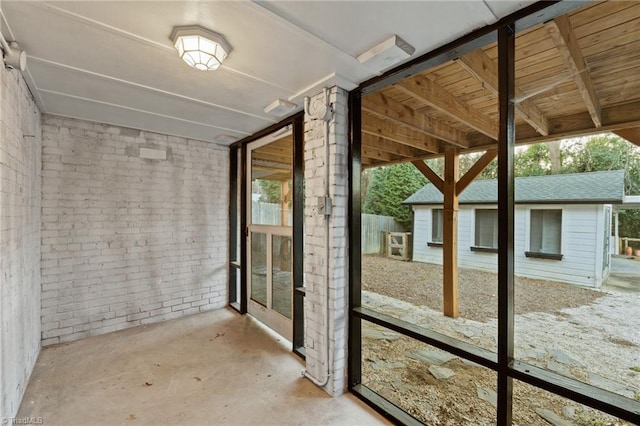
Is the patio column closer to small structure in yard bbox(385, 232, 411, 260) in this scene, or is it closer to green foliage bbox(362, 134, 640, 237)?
green foliage bbox(362, 134, 640, 237)

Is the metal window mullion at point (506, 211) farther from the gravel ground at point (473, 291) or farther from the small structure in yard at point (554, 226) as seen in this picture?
the small structure in yard at point (554, 226)

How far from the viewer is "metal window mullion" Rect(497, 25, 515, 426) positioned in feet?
4.67

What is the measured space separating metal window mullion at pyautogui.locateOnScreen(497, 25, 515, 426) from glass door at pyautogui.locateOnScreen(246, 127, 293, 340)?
2.07 metres

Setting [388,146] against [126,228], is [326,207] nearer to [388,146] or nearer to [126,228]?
[126,228]

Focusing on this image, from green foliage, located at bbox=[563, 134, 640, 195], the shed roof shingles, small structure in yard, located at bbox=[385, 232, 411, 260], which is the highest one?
green foliage, located at bbox=[563, 134, 640, 195]

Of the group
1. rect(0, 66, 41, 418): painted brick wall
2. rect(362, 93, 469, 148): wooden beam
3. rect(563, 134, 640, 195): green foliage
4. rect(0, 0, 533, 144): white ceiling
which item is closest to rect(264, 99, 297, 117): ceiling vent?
rect(0, 0, 533, 144): white ceiling

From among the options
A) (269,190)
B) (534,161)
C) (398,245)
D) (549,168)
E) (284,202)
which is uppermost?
(534,161)

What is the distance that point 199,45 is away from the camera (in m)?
1.51

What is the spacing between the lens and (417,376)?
8.71 feet

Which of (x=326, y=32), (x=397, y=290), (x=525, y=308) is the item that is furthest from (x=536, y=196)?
(x=326, y=32)

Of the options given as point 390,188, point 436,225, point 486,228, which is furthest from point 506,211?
point 390,188

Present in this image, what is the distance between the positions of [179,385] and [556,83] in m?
3.80

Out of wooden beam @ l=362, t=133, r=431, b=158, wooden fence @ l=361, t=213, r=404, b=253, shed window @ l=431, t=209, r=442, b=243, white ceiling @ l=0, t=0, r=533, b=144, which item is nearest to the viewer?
white ceiling @ l=0, t=0, r=533, b=144

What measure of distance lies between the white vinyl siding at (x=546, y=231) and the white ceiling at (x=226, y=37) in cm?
668
